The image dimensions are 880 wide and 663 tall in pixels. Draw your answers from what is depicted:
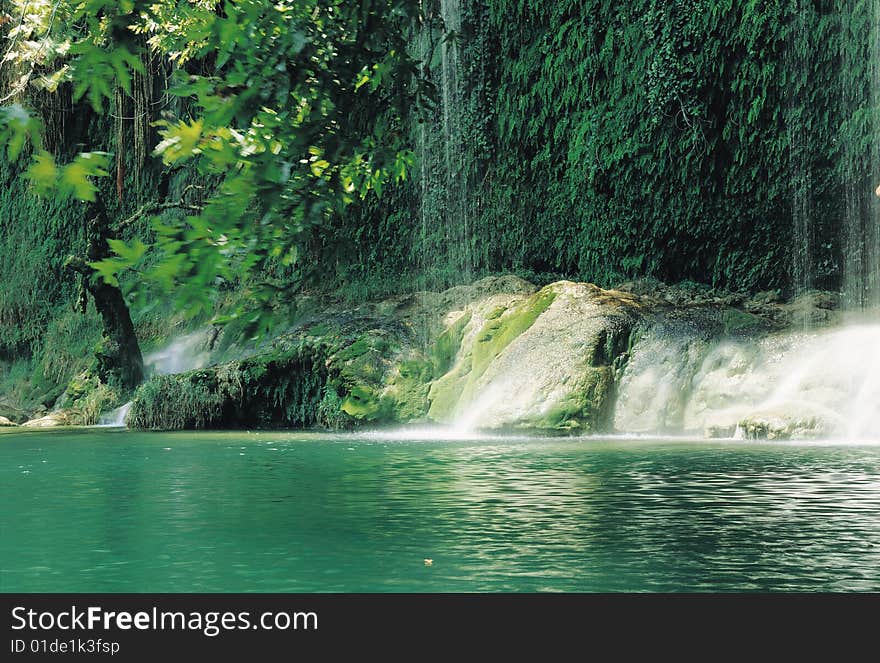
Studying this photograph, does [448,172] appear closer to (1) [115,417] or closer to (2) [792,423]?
(1) [115,417]

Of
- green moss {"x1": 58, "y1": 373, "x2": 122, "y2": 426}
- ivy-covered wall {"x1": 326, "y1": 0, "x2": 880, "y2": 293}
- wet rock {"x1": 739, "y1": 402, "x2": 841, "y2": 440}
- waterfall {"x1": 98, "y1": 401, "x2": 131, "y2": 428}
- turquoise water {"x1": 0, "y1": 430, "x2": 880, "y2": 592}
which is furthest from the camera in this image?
green moss {"x1": 58, "y1": 373, "x2": 122, "y2": 426}

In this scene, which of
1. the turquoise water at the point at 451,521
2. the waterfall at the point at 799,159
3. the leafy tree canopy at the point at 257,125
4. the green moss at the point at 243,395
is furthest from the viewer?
the waterfall at the point at 799,159

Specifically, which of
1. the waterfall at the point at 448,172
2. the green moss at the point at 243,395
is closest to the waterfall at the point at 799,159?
the waterfall at the point at 448,172

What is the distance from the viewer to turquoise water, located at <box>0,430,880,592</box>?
504 centimetres

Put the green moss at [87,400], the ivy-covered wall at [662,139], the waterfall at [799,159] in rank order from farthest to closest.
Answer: the green moss at [87,400]
the ivy-covered wall at [662,139]
the waterfall at [799,159]

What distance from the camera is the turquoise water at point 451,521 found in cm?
504

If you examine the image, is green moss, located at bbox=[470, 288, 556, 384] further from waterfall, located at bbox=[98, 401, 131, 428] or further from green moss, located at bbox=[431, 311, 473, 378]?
waterfall, located at bbox=[98, 401, 131, 428]

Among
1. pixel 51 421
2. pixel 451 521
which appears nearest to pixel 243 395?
pixel 51 421

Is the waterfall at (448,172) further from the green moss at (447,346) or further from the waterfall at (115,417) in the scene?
the waterfall at (115,417)

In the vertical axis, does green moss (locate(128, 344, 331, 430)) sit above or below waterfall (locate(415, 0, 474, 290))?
below

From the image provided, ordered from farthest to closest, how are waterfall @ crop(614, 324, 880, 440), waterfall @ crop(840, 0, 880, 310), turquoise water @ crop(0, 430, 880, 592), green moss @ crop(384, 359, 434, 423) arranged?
1. waterfall @ crop(840, 0, 880, 310)
2. green moss @ crop(384, 359, 434, 423)
3. waterfall @ crop(614, 324, 880, 440)
4. turquoise water @ crop(0, 430, 880, 592)

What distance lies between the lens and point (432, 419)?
52.8 ft

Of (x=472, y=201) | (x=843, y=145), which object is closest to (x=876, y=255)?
(x=843, y=145)

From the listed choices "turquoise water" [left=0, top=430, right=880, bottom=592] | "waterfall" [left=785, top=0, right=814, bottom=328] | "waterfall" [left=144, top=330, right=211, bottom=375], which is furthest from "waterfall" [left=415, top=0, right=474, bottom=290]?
"turquoise water" [left=0, top=430, right=880, bottom=592]
